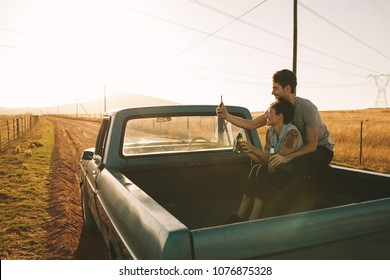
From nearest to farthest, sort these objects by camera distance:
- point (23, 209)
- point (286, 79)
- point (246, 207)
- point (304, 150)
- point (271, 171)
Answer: point (271, 171), point (304, 150), point (246, 207), point (286, 79), point (23, 209)

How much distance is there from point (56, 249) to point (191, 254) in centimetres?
390

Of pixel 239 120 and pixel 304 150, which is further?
pixel 239 120

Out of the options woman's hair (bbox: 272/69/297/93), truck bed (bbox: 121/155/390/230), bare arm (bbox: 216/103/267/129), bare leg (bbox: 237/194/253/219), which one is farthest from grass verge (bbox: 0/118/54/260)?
woman's hair (bbox: 272/69/297/93)

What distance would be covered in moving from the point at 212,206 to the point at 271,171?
1.23 metres

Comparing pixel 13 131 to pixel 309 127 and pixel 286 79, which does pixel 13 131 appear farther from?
pixel 309 127

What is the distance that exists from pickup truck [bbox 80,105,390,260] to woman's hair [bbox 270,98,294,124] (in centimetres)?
68

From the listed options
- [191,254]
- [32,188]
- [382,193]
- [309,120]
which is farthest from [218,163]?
[32,188]

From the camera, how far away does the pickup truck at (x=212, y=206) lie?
1242mm

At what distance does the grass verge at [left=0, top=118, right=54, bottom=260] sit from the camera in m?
4.48

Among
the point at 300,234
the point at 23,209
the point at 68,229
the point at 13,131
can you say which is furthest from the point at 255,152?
the point at 13,131

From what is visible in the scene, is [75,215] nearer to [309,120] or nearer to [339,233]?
[309,120]

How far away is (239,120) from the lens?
366cm

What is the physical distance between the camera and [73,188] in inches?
316
